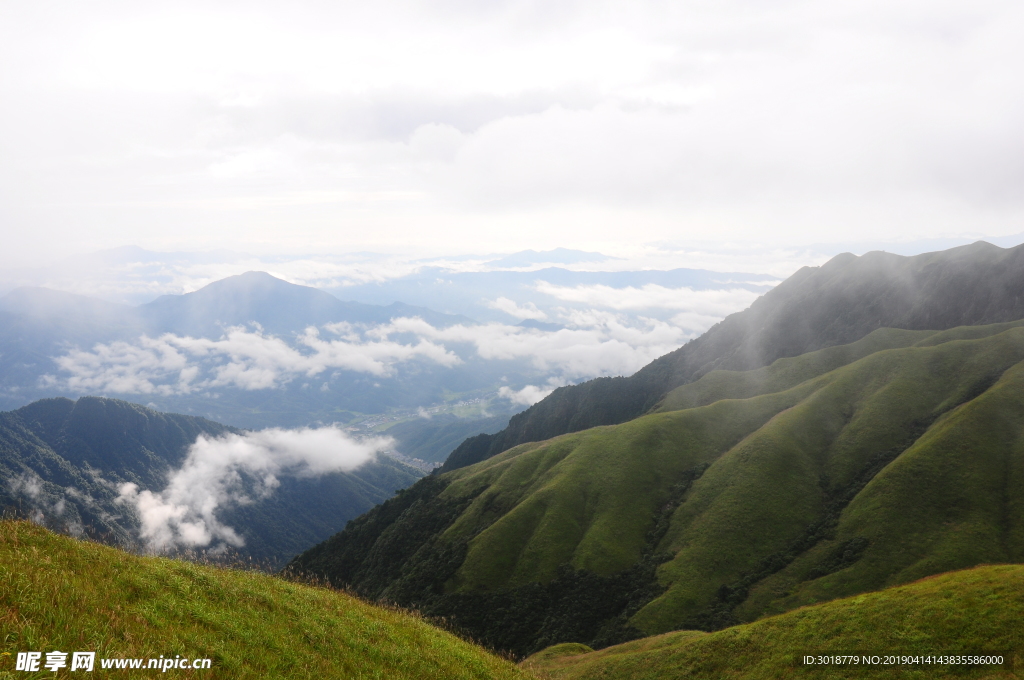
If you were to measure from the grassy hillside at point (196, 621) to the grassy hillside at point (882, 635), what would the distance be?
1175 cm

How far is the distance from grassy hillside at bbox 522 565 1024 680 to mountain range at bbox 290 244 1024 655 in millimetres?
50240

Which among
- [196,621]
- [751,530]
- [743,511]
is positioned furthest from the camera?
[743,511]

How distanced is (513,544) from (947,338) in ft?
528

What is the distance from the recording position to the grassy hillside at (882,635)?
95.3ft

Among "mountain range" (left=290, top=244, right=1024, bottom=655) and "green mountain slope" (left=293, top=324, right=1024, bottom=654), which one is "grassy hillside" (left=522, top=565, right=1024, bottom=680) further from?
"mountain range" (left=290, top=244, right=1024, bottom=655)

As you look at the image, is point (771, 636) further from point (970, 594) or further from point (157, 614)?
point (157, 614)

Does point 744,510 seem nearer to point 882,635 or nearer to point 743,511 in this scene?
point 743,511

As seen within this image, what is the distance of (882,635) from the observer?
106 ft

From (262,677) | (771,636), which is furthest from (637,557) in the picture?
(262,677)

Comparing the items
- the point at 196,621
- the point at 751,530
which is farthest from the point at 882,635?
the point at 751,530

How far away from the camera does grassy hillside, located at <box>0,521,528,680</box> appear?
36.2ft

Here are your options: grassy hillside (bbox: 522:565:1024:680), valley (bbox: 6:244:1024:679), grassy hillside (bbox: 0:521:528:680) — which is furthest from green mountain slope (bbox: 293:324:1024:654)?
grassy hillside (bbox: 0:521:528:680)

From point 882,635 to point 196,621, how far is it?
3978cm

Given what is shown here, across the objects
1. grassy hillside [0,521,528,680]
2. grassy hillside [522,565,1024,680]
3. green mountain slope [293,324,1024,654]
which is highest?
grassy hillside [0,521,528,680]
